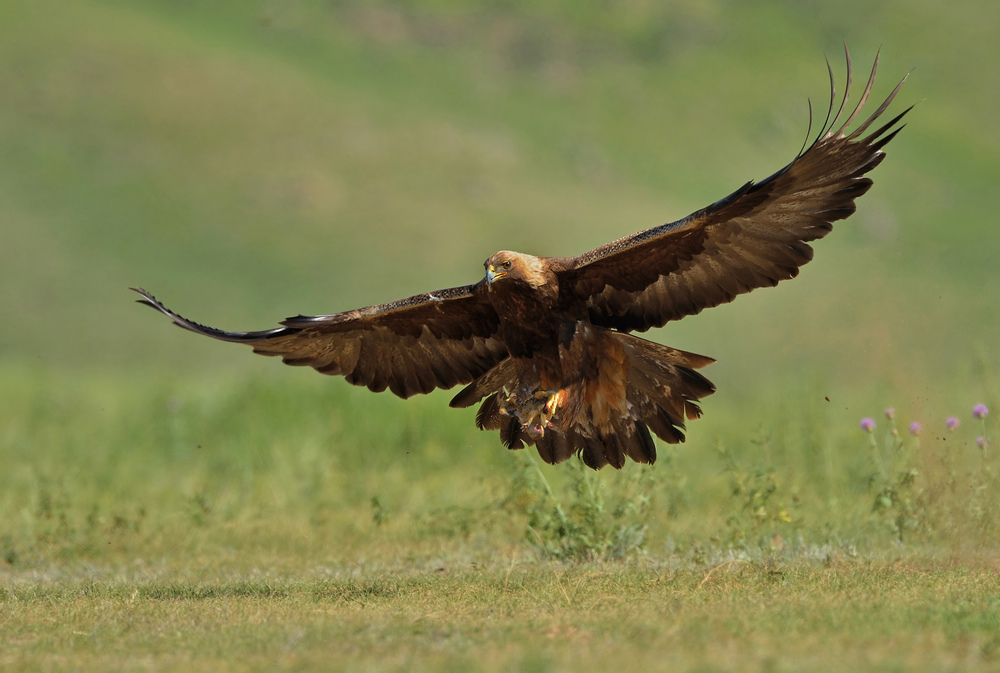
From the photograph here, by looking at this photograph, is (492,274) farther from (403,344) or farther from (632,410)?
(632,410)

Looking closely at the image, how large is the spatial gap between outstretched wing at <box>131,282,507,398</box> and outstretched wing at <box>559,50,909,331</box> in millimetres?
938

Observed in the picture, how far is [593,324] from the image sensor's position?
7684mm

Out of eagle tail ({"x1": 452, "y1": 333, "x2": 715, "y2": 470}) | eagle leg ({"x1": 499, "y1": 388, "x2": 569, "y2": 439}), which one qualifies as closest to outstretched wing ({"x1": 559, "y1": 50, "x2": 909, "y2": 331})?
eagle tail ({"x1": 452, "y1": 333, "x2": 715, "y2": 470})

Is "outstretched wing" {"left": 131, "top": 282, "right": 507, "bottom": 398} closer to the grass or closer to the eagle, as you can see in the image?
the eagle

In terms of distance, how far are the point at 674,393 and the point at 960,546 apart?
2.40 m

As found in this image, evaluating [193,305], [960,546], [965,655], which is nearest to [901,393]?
[960,546]

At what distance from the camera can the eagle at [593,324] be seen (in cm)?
689

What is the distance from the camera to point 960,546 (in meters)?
7.99

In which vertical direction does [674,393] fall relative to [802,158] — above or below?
below

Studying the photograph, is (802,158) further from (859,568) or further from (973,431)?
(973,431)

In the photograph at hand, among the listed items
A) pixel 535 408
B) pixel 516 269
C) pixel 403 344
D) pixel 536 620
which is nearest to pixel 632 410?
pixel 535 408

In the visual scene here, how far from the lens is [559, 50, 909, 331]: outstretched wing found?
6668 mm

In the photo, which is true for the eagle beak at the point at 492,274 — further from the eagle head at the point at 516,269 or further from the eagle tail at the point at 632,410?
the eagle tail at the point at 632,410

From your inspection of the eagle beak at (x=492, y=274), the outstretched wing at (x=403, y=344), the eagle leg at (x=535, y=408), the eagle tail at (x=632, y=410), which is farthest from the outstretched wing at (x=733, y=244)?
the outstretched wing at (x=403, y=344)
